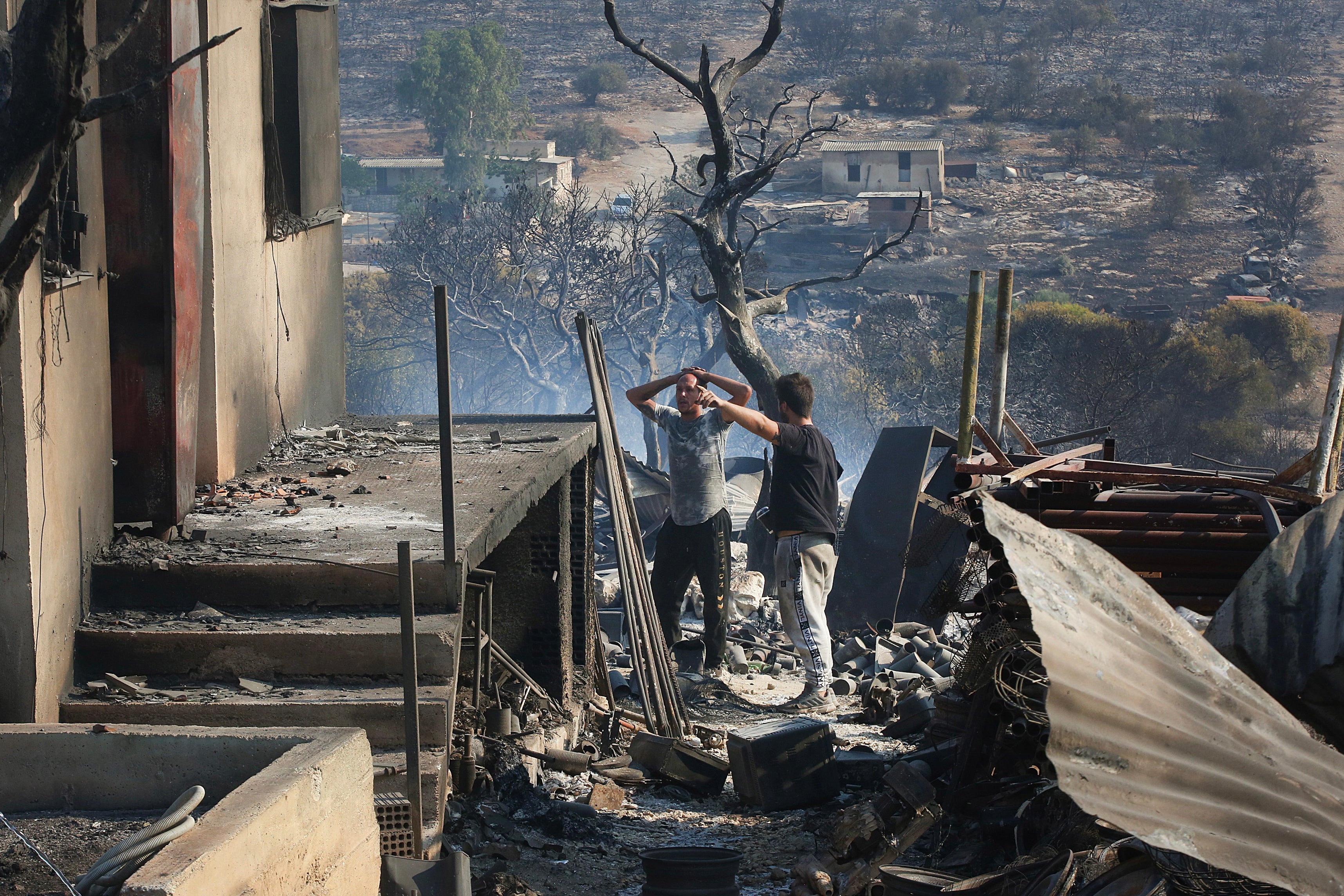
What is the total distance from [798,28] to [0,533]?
6364 centimetres

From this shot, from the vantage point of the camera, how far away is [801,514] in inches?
282

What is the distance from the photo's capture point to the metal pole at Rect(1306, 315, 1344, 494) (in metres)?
4.75

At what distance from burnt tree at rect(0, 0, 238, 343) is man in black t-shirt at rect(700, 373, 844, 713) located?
4328 millimetres

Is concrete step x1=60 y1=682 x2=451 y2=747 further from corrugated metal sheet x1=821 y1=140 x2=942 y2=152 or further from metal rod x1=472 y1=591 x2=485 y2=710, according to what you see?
corrugated metal sheet x1=821 y1=140 x2=942 y2=152

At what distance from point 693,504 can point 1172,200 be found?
42.2m

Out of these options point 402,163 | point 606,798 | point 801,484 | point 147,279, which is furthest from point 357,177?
point 606,798

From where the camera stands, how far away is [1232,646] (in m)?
2.97

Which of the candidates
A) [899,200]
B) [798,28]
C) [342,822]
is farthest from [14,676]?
[798,28]

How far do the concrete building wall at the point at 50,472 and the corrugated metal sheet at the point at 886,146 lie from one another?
4156cm

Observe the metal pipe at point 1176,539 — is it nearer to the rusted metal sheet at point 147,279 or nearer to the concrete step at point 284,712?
the concrete step at point 284,712

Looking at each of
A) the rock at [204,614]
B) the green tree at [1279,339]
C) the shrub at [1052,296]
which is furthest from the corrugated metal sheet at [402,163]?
the rock at [204,614]

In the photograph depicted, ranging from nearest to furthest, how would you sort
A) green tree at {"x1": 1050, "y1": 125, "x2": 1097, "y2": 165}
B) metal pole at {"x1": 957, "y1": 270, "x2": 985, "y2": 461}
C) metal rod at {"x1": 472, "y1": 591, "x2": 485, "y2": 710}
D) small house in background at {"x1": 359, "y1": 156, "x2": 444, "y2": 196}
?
1. metal rod at {"x1": 472, "y1": 591, "x2": 485, "y2": 710}
2. metal pole at {"x1": 957, "y1": 270, "x2": 985, "y2": 461}
3. green tree at {"x1": 1050, "y1": 125, "x2": 1097, "y2": 165}
4. small house in background at {"x1": 359, "y1": 156, "x2": 444, "y2": 196}

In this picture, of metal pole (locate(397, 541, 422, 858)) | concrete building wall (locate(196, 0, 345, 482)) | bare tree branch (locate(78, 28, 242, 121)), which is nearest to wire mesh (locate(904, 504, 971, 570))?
metal pole (locate(397, 541, 422, 858))

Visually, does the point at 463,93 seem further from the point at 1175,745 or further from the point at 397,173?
the point at 1175,745
